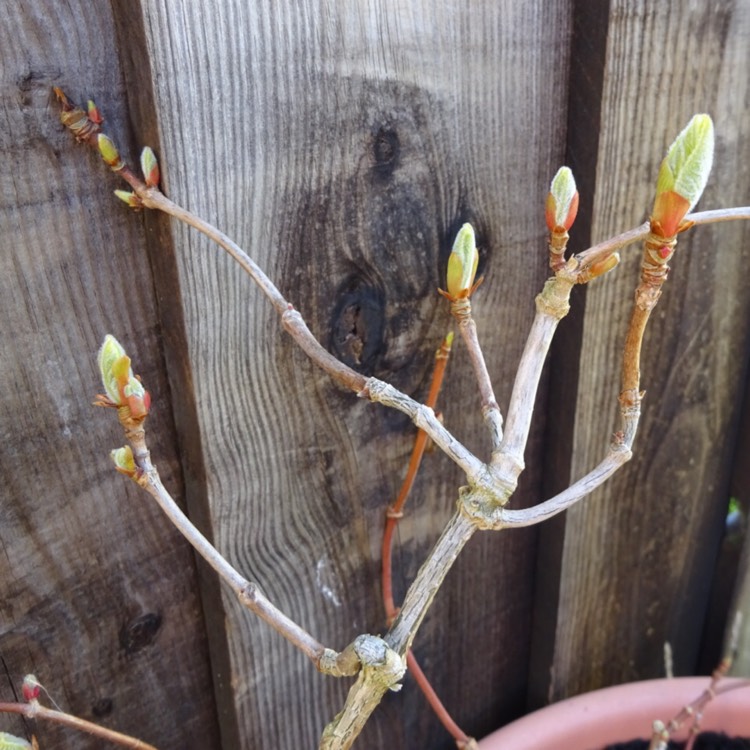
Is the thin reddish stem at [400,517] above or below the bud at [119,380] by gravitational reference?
below

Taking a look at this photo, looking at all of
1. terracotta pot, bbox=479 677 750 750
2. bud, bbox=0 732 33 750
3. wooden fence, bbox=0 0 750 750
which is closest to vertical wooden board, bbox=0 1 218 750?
wooden fence, bbox=0 0 750 750

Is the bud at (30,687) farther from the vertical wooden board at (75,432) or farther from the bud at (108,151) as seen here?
the bud at (108,151)

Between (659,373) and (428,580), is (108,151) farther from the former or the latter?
(659,373)

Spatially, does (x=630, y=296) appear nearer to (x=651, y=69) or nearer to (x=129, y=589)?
(x=651, y=69)

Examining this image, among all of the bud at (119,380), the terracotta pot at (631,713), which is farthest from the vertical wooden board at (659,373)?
the bud at (119,380)

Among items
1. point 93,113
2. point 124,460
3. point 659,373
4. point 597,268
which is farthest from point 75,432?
point 659,373

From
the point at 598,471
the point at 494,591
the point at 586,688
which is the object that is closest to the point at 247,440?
the point at 598,471
